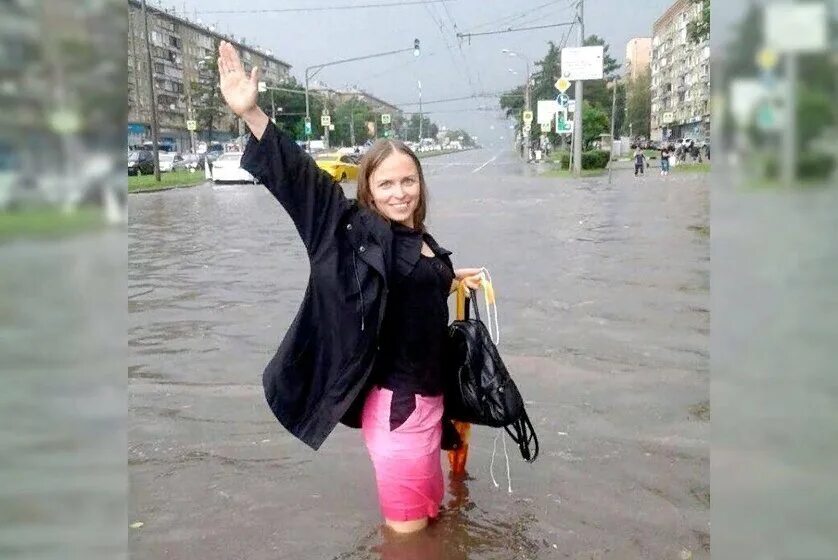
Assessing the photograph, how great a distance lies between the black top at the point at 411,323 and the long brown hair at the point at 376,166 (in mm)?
103

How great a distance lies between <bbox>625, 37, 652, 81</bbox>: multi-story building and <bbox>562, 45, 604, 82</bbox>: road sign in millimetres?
35318

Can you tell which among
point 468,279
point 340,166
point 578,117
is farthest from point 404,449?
point 578,117

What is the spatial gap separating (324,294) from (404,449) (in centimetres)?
60

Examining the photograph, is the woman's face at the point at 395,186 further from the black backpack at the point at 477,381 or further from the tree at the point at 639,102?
the tree at the point at 639,102

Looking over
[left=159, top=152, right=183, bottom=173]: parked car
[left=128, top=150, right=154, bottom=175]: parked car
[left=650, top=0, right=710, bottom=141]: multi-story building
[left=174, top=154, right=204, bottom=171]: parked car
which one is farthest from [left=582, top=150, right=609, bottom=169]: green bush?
[left=174, top=154, right=204, bottom=171]: parked car

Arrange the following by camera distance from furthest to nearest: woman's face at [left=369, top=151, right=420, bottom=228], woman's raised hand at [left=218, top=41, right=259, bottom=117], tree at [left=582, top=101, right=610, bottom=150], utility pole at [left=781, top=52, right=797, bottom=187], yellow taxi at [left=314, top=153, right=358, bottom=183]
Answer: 1. tree at [left=582, top=101, right=610, bottom=150]
2. yellow taxi at [left=314, top=153, right=358, bottom=183]
3. woman's face at [left=369, top=151, right=420, bottom=228]
4. woman's raised hand at [left=218, top=41, right=259, bottom=117]
5. utility pole at [left=781, top=52, right=797, bottom=187]

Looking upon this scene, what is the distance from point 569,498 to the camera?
3.53 m

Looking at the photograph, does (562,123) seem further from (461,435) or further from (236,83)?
(236,83)

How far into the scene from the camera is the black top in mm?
2674

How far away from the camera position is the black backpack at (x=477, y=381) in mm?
2914

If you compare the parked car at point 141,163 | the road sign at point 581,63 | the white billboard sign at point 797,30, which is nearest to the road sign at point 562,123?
the road sign at point 581,63

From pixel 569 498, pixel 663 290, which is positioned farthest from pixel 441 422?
pixel 663 290

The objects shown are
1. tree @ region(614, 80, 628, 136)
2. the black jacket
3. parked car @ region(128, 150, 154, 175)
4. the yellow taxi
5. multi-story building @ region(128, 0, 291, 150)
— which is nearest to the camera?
the black jacket

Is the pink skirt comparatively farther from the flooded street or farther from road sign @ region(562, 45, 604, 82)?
road sign @ region(562, 45, 604, 82)
